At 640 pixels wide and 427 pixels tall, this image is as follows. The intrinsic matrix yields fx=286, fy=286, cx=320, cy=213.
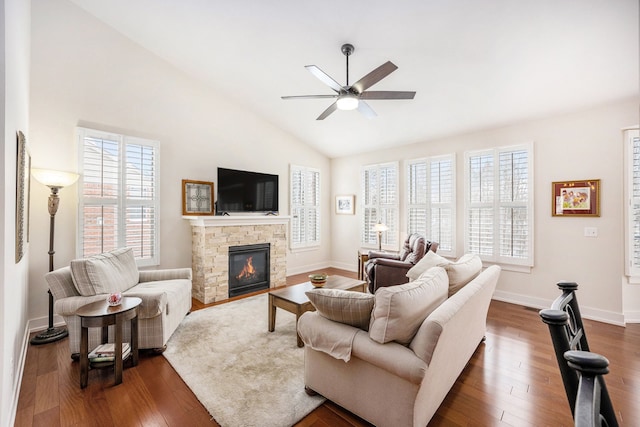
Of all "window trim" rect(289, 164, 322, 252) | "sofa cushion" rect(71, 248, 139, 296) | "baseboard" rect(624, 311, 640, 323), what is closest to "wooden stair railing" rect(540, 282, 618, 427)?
"sofa cushion" rect(71, 248, 139, 296)

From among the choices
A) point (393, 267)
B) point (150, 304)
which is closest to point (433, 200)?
point (393, 267)

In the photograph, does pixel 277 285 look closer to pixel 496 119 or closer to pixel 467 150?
pixel 467 150

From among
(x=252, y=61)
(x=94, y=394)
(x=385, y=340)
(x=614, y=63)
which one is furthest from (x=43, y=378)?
(x=614, y=63)

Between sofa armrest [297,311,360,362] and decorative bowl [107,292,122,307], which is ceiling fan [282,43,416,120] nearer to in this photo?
sofa armrest [297,311,360,362]

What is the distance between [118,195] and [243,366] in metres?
2.96

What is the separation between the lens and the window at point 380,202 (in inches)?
A: 229

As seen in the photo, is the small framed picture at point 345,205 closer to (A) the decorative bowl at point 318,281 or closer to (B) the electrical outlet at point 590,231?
(A) the decorative bowl at point 318,281

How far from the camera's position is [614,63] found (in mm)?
2973

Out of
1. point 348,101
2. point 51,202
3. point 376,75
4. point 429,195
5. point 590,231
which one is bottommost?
point 590,231

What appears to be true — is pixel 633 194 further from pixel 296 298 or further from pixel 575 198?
pixel 296 298

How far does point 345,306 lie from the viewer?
74.5 inches

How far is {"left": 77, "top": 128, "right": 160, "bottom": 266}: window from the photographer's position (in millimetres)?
3662

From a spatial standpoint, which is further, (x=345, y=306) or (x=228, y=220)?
(x=228, y=220)

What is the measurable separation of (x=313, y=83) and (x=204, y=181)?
93.2 inches
